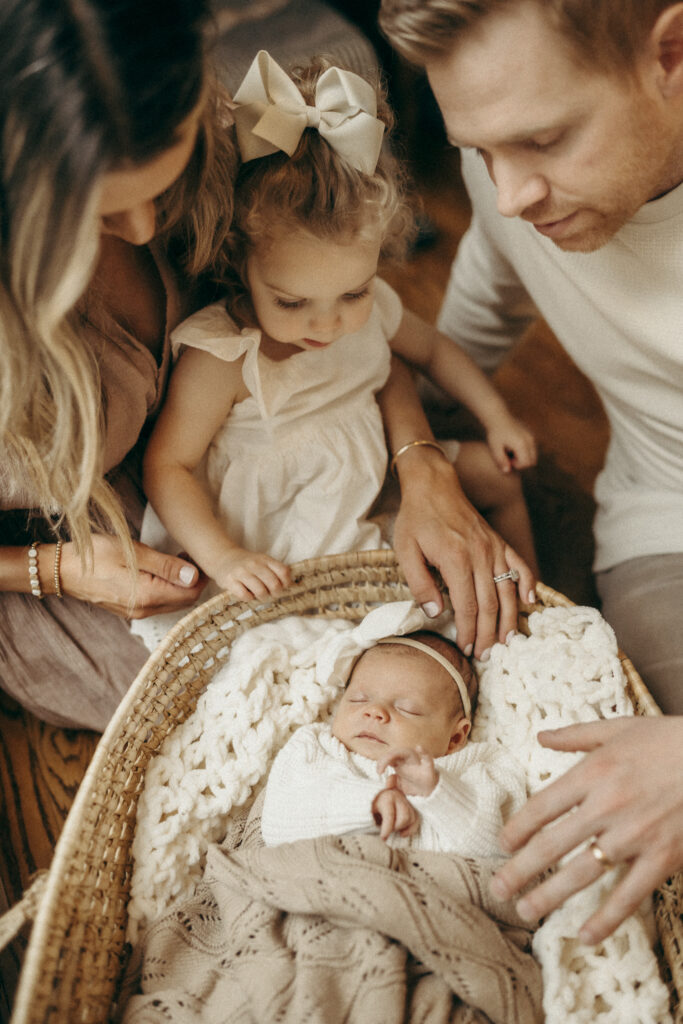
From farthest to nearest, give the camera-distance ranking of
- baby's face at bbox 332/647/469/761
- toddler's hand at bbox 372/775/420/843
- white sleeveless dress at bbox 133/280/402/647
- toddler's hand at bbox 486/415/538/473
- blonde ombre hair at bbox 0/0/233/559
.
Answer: toddler's hand at bbox 486/415/538/473, white sleeveless dress at bbox 133/280/402/647, baby's face at bbox 332/647/469/761, toddler's hand at bbox 372/775/420/843, blonde ombre hair at bbox 0/0/233/559

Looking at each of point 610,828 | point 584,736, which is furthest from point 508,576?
point 610,828

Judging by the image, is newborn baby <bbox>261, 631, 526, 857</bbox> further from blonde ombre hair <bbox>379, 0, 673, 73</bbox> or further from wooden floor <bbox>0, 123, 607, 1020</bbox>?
blonde ombre hair <bbox>379, 0, 673, 73</bbox>

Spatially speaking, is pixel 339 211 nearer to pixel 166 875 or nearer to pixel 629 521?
pixel 629 521

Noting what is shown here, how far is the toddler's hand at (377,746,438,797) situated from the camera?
1048mm

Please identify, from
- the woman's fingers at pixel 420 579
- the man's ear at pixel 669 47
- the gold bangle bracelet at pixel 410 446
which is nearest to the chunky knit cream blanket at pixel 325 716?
the woman's fingers at pixel 420 579

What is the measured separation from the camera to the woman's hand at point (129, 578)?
1188mm

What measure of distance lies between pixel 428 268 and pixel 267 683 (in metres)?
1.63

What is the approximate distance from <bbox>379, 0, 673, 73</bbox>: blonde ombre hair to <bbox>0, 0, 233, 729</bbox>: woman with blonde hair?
0.25 metres

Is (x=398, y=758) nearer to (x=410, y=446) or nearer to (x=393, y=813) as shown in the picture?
(x=393, y=813)

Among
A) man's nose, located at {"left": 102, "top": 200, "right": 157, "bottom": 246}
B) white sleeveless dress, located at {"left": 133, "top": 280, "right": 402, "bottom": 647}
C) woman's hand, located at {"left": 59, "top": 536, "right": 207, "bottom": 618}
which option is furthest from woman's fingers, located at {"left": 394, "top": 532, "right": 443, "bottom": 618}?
man's nose, located at {"left": 102, "top": 200, "right": 157, "bottom": 246}

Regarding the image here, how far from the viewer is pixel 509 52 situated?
0.87 metres

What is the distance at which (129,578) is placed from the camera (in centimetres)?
118

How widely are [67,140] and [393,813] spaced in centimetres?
83

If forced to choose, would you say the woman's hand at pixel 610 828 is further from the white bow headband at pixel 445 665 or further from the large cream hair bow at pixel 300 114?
the large cream hair bow at pixel 300 114
